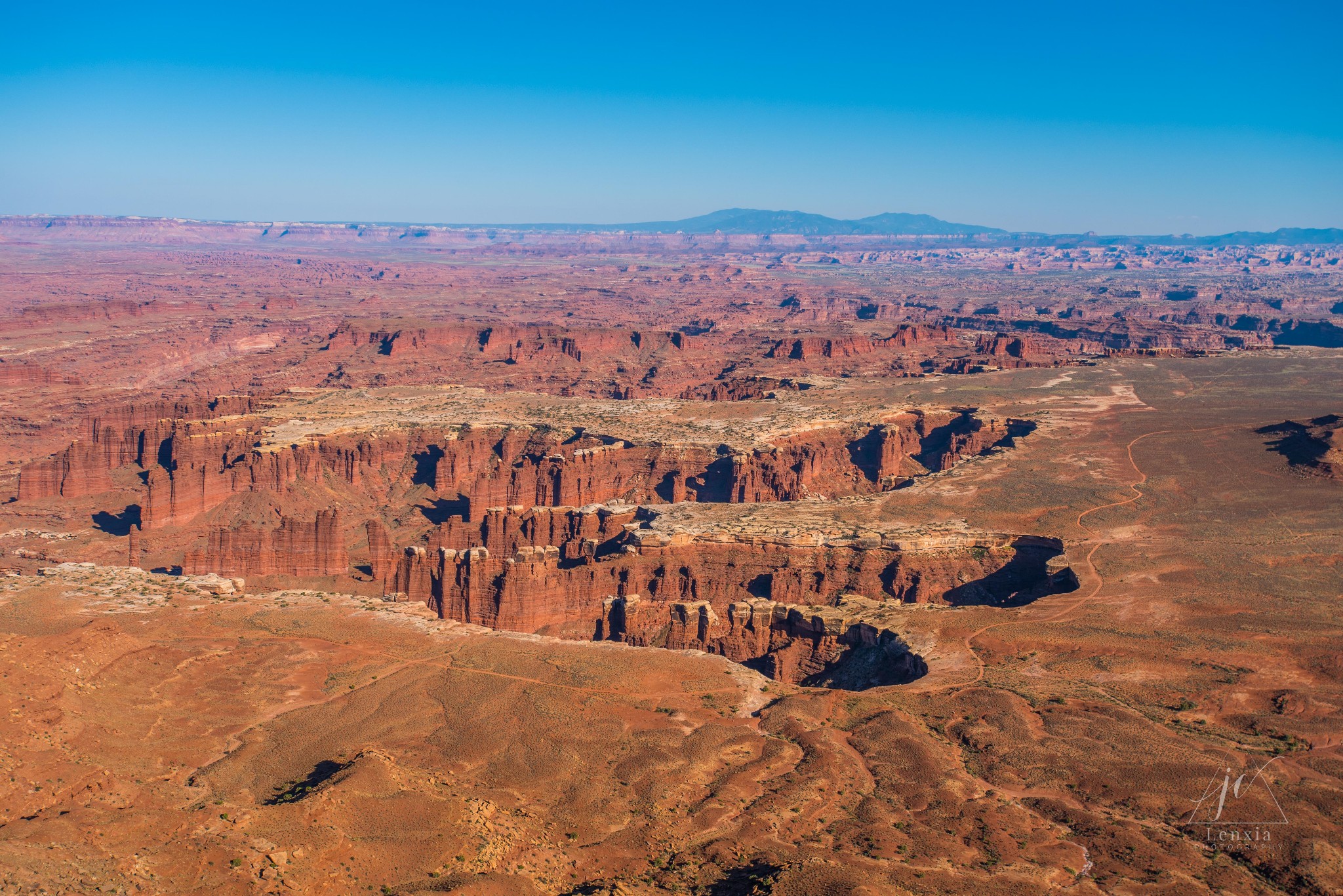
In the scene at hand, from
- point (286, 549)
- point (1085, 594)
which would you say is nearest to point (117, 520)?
point (286, 549)

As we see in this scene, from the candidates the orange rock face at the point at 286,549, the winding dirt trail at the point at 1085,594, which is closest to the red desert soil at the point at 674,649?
the orange rock face at the point at 286,549

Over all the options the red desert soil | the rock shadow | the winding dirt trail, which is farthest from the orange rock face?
the winding dirt trail

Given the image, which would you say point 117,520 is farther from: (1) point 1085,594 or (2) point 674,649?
(1) point 1085,594

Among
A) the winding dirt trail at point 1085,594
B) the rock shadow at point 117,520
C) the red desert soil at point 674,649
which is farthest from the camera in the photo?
the rock shadow at point 117,520

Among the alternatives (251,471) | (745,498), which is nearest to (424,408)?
(251,471)

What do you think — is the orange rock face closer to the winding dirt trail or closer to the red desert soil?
the red desert soil

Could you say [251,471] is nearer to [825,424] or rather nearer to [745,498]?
[745,498]

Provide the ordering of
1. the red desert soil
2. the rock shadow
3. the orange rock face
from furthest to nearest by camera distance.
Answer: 1. the rock shadow
2. the orange rock face
3. the red desert soil

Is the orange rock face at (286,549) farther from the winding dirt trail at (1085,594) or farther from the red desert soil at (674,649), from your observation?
the winding dirt trail at (1085,594)
